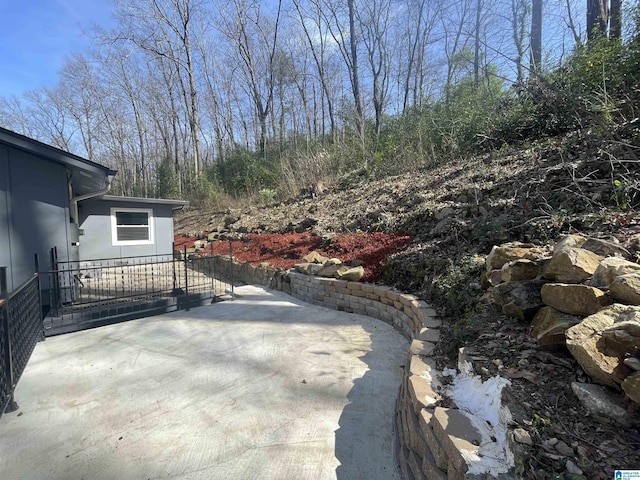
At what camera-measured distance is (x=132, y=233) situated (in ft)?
30.8

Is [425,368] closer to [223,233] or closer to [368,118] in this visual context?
[223,233]

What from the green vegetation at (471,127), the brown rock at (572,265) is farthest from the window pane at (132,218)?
the brown rock at (572,265)

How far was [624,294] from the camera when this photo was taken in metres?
1.59

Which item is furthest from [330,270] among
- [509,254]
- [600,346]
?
[600,346]

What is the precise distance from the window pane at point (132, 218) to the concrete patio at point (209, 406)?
6.04 meters

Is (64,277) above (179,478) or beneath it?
above

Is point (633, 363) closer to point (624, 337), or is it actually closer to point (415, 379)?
point (624, 337)

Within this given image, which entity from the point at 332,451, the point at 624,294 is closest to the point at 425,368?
the point at 332,451

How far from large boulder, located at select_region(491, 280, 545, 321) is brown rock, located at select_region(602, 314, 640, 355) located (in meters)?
0.72

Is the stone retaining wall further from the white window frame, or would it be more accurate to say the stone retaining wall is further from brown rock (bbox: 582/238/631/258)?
the white window frame

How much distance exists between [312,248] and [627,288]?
5706mm

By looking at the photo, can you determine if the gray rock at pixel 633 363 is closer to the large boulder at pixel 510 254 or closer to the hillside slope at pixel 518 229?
the hillside slope at pixel 518 229

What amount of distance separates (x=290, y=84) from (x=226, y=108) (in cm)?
484

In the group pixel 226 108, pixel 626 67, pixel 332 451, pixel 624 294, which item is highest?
pixel 226 108
